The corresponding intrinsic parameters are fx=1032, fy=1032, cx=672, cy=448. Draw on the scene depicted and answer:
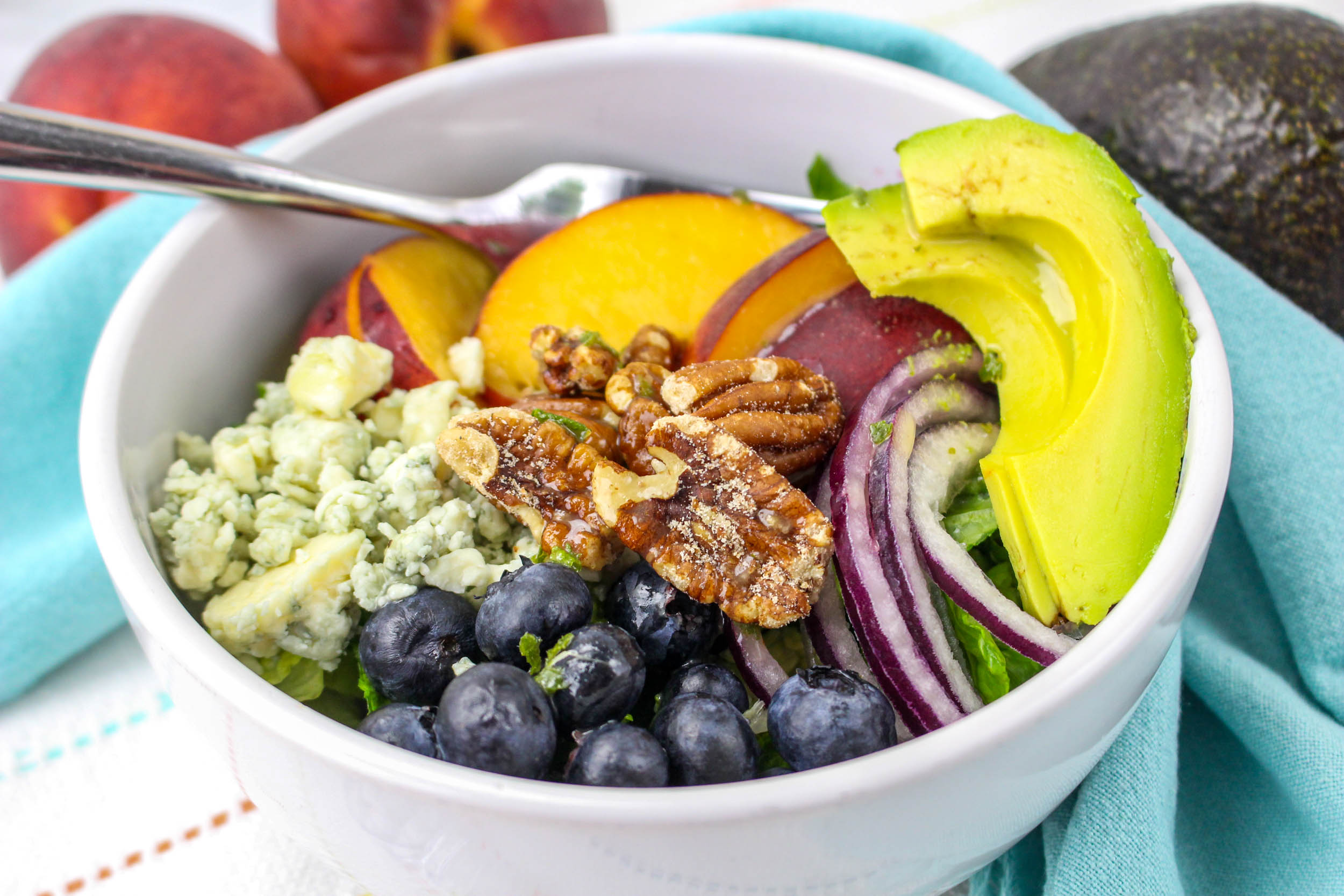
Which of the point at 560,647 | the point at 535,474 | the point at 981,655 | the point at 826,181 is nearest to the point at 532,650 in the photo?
the point at 560,647

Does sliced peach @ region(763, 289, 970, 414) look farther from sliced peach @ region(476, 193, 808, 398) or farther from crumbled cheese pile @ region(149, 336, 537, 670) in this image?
crumbled cheese pile @ region(149, 336, 537, 670)

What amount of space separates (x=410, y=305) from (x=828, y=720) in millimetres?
861

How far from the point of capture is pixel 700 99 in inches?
65.0

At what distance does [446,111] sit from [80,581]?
2.86ft

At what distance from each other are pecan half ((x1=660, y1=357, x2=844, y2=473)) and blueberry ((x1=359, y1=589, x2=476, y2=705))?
345 millimetres

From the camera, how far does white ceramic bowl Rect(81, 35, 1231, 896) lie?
0.83 meters

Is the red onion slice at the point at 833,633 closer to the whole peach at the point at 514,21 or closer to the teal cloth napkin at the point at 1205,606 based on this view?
the teal cloth napkin at the point at 1205,606

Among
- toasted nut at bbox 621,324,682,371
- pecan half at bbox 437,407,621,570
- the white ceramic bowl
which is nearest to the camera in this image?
the white ceramic bowl

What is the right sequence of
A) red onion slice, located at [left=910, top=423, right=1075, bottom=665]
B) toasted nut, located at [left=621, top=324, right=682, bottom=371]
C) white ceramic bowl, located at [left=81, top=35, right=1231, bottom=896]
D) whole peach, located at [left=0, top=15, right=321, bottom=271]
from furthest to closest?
whole peach, located at [left=0, top=15, right=321, bottom=271], toasted nut, located at [left=621, top=324, right=682, bottom=371], red onion slice, located at [left=910, top=423, right=1075, bottom=665], white ceramic bowl, located at [left=81, top=35, right=1231, bottom=896]

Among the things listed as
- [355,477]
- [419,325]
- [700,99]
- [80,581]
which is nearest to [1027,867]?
[355,477]

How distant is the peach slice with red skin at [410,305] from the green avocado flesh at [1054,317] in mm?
580

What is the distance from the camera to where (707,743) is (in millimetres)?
955

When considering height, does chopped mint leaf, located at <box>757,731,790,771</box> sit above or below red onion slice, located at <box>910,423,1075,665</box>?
below

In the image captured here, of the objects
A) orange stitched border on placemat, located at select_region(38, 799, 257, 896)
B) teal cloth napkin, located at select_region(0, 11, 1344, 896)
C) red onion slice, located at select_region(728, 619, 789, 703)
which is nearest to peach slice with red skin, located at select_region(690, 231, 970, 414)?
red onion slice, located at select_region(728, 619, 789, 703)
